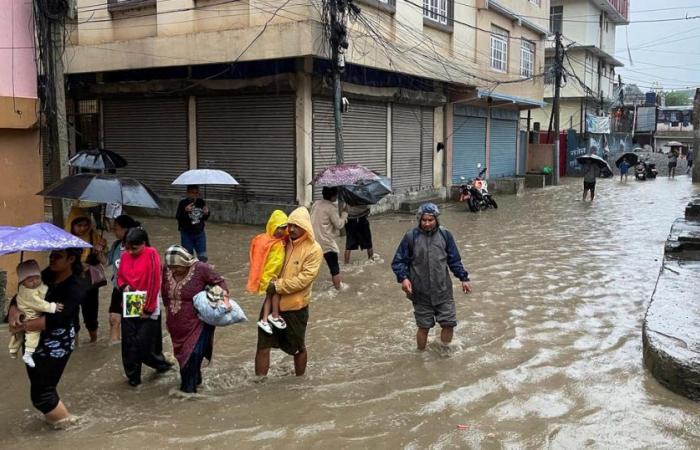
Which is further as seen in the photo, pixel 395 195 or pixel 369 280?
pixel 395 195

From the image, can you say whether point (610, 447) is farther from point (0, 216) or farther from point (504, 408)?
point (0, 216)

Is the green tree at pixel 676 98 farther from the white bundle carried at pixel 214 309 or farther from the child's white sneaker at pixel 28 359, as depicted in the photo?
the child's white sneaker at pixel 28 359

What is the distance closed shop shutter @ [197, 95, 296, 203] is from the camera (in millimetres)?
14555

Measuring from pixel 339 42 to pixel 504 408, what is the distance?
31.0 ft

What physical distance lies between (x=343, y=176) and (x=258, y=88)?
620 centimetres

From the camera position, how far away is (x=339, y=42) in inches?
498

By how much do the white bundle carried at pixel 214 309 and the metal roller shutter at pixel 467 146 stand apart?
59.6 feet

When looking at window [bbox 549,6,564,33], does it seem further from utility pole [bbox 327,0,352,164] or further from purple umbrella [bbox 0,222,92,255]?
purple umbrella [bbox 0,222,92,255]

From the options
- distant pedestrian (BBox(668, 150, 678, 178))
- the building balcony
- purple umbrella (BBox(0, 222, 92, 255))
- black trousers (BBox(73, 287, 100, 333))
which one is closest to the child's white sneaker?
purple umbrella (BBox(0, 222, 92, 255))

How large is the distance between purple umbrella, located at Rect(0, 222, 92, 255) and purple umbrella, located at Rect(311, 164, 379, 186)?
16.3ft

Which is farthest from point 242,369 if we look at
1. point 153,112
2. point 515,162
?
point 515,162

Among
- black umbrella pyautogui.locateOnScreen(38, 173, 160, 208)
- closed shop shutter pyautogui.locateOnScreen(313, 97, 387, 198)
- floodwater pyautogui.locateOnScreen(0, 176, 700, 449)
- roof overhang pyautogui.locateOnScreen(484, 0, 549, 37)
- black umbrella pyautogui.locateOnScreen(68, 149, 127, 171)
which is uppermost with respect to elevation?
roof overhang pyautogui.locateOnScreen(484, 0, 549, 37)

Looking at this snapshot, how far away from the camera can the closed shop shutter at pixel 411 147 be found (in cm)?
1823

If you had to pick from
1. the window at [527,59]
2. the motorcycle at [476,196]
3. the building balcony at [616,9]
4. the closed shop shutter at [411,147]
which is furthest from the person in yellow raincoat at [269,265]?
the building balcony at [616,9]
